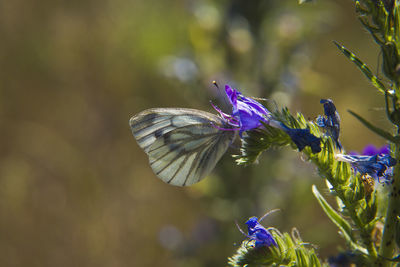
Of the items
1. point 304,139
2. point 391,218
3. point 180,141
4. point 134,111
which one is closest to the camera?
point 304,139

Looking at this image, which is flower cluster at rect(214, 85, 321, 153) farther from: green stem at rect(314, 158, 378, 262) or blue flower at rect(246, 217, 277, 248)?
blue flower at rect(246, 217, 277, 248)

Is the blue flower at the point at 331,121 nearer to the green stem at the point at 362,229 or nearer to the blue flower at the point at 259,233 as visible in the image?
the green stem at the point at 362,229

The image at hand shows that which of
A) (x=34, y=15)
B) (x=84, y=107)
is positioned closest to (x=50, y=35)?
(x=34, y=15)

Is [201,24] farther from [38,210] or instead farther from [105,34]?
[38,210]

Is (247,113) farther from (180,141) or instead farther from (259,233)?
(180,141)

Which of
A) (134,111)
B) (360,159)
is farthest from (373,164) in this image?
(134,111)

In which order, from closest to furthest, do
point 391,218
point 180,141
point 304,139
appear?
point 304,139
point 391,218
point 180,141

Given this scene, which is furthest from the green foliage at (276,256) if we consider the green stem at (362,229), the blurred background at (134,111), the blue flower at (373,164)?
the blurred background at (134,111)
